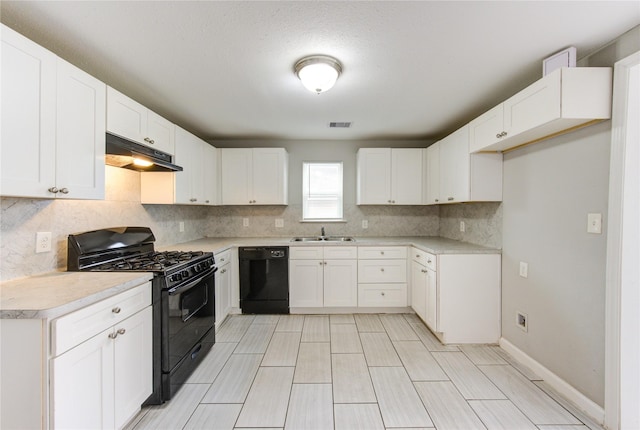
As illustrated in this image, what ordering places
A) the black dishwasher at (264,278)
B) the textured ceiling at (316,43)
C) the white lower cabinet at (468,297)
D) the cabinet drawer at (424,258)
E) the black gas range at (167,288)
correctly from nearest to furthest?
the textured ceiling at (316,43) → the black gas range at (167,288) → the white lower cabinet at (468,297) → the cabinet drawer at (424,258) → the black dishwasher at (264,278)

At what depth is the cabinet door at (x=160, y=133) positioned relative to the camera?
2.26 metres

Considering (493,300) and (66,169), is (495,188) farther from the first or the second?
(66,169)

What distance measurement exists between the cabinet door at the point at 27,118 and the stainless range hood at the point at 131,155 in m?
0.40

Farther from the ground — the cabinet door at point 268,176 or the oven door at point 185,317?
the cabinet door at point 268,176

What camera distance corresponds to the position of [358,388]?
6.40ft

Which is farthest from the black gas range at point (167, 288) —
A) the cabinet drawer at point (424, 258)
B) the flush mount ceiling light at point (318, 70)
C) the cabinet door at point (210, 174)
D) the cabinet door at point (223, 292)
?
the cabinet drawer at point (424, 258)

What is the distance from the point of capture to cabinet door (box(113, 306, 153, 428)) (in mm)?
1455

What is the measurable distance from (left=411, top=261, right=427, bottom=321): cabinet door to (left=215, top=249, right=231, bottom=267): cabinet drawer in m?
2.25

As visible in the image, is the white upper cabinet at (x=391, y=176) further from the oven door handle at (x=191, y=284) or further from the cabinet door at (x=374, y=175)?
the oven door handle at (x=191, y=284)

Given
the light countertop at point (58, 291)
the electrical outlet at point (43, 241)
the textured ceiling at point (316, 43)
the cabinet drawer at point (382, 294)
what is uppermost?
the textured ceiling at point (316, 43)

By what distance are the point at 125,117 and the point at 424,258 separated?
302 centimetres

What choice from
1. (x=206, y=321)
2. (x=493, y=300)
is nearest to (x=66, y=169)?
(x=206, y=321)

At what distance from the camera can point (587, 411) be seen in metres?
1.69

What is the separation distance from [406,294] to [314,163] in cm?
224
